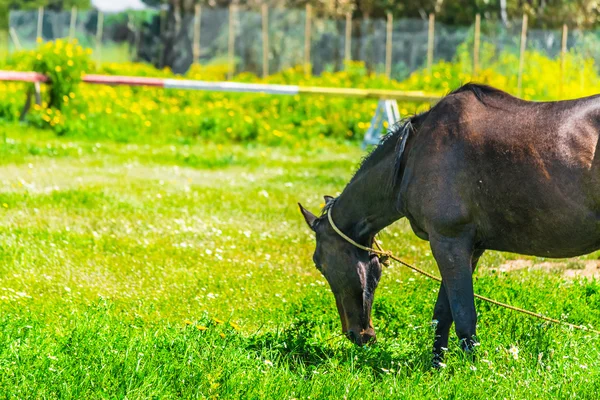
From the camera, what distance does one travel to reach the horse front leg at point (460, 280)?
17.5 ft

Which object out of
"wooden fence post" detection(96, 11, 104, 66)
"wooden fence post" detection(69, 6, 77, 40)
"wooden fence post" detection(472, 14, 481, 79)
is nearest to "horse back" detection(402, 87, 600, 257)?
"wooden fence post" detection(472, 14, 481, 79)

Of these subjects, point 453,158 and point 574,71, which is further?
point 574,71

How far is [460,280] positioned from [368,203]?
0.85 m

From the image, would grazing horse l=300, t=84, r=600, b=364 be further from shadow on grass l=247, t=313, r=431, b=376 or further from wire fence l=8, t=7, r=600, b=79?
wire fence l=8, t=7, r=600, b=79

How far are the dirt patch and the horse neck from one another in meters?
2.58

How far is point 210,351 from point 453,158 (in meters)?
1.78

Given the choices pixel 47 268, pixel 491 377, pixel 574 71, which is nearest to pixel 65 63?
pixel 47 268

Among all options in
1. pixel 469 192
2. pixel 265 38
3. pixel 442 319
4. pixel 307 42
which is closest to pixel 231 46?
pixel 265 38

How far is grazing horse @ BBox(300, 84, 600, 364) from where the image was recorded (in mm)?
5008

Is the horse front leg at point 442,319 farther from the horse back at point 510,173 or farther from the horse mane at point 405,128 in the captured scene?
the horse mane at point 405,128

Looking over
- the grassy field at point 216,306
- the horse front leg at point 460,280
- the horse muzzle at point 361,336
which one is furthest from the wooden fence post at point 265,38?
the horse front leg at point 460,280

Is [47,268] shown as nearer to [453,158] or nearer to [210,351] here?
[210,351]

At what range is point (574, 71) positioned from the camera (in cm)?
2212

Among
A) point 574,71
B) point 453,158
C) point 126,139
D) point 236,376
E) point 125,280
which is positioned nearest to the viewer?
point 236,376
